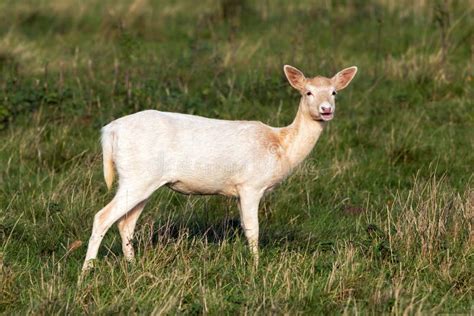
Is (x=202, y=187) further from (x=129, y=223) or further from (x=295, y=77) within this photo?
(x=295, y=77)

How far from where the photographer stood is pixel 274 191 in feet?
28.3

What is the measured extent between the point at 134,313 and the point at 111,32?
880cm

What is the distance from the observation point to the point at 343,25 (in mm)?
14742

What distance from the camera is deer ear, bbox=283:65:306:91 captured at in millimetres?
7270

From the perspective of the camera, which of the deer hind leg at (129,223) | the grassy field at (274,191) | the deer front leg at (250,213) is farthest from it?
the deer hind leg at (129,223)

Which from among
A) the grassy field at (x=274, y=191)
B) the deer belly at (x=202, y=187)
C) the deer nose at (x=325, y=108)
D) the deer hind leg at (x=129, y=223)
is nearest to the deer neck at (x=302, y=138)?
the deer nose at (x=325, y=108)

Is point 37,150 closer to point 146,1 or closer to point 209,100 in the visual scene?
point 209,100

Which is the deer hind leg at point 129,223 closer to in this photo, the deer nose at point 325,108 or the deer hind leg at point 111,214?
the deer hind leg at point 111,214

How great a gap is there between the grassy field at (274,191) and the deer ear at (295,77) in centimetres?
111

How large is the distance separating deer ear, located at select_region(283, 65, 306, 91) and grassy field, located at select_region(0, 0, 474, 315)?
111 cm

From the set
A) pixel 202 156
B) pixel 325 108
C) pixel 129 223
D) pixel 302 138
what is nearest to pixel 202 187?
pixel 202 156

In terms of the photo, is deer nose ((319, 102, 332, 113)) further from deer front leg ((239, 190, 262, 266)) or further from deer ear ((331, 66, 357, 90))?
deer front leg ((239, 190, 262, 266))

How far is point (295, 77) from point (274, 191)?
61.9 inches

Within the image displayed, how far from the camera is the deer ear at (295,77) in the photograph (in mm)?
7270
